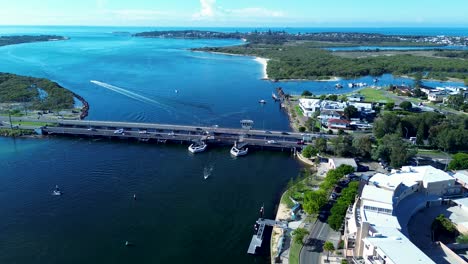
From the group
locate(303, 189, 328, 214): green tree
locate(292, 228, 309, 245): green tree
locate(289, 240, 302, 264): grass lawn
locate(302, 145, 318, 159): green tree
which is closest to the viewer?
locate(289, 240, 302, 264): grass lawn

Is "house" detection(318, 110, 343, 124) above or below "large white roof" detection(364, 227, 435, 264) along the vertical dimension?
below

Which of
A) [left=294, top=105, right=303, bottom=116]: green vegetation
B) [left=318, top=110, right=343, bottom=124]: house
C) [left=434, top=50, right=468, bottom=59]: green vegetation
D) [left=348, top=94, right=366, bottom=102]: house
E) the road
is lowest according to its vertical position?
the road

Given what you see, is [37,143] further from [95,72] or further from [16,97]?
[95,72]

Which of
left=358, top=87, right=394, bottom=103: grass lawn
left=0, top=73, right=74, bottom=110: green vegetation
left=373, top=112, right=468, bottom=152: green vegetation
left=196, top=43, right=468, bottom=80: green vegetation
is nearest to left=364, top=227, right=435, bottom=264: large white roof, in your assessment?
left=373, top=112, right=468, bottom=152: green vegetation

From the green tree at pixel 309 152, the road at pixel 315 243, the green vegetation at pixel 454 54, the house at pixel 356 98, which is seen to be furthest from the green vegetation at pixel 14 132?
the green vegetation at pixel 454 54

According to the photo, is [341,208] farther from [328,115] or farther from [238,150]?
[328,115]

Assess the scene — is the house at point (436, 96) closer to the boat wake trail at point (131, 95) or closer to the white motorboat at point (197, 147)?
the white motorboat at point (197, 147)

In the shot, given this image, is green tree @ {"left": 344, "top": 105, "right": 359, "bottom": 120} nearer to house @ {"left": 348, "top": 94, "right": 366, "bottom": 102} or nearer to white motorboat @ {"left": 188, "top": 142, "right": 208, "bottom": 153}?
house @ {"left": 348, "top": 94, "right": 366, "bottom": 102}
